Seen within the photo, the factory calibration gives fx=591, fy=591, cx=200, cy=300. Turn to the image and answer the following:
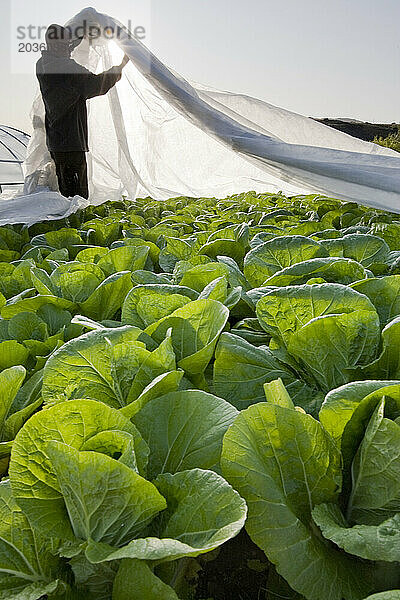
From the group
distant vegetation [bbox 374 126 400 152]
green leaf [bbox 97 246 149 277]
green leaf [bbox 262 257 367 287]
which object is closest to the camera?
green leaf [bbox 262 257 367 287]

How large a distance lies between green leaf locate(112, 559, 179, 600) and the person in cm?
527

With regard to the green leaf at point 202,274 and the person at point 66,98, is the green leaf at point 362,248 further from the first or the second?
the person at point 66,98

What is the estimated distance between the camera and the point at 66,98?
18.0 ft

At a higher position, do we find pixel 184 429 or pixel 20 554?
pixel 184 429

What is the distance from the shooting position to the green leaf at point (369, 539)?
529mm

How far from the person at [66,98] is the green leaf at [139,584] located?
527cm

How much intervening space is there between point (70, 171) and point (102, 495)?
18.4 feet

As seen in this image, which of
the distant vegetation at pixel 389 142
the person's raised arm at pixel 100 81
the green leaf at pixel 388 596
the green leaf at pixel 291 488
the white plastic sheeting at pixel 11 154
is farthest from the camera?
the distant vegetation at pixel 389 142

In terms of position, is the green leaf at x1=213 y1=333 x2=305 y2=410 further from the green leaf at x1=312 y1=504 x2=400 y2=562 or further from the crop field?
the green leaf at x1=312 y1=504 x2=400 y2=562

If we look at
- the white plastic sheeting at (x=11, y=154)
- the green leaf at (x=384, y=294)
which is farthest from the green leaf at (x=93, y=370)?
the white plastic sheeting at (x=11, y=154)

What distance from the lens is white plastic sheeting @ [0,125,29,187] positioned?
14339mm

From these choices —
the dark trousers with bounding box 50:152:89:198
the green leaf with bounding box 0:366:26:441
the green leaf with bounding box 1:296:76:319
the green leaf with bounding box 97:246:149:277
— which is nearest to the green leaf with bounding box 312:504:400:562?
the green leaf with bounding box 0:366:26:441

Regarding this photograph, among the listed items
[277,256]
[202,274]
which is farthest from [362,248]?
[202,274]

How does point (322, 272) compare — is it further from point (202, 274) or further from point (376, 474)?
point (376, 474)
